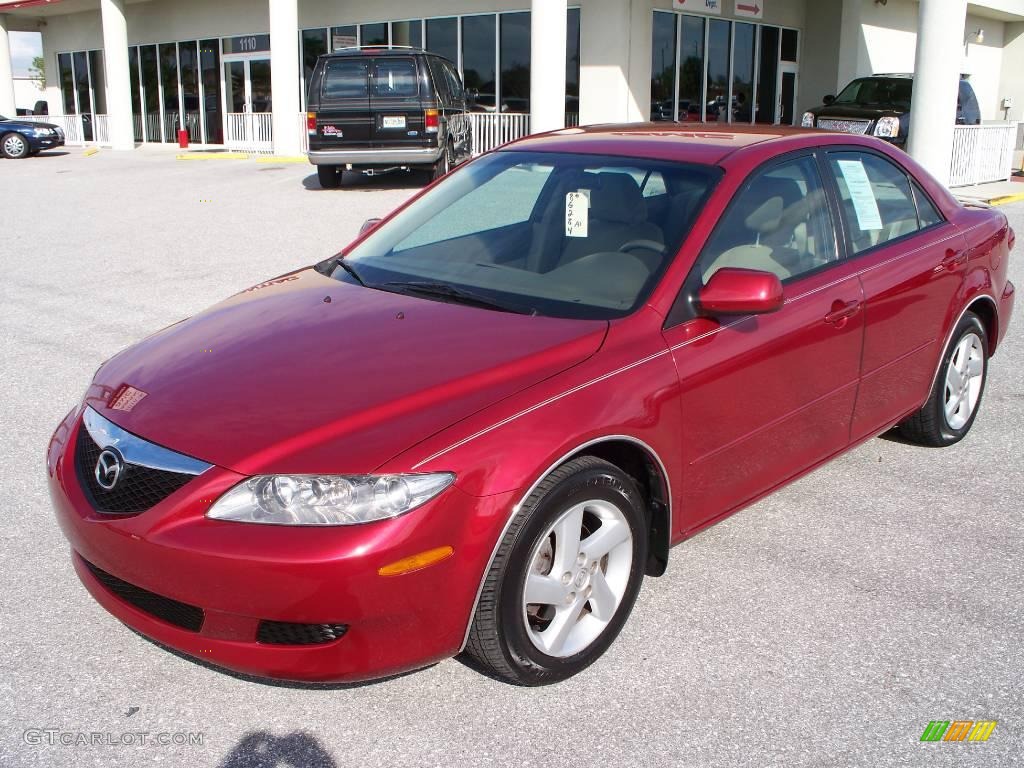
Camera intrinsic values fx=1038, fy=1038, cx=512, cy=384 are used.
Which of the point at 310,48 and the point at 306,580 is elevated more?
the point at 310,48

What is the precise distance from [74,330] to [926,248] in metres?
6.03

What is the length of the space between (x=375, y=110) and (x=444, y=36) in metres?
7.12

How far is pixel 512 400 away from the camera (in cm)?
304

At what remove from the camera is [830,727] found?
3039 mm

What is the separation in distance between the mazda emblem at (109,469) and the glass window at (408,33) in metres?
21.7

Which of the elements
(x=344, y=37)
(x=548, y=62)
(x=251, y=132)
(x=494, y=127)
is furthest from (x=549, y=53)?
(x=251, y=132)

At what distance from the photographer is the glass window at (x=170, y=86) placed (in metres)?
29.2

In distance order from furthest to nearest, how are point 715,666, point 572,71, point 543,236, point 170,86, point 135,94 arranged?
point 135,94, point 170,86, point 572,71, point 543,236, point 715,666

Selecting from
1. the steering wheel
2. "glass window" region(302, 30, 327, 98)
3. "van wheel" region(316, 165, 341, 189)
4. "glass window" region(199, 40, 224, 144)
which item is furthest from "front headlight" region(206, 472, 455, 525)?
"glass window" region(199, 40, 224, 144)

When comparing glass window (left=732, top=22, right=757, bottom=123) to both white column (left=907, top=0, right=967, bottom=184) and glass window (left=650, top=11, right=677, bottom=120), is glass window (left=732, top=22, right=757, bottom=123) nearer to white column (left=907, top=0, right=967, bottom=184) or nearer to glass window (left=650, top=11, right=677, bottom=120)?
glass window (left=650, top=11, right=677, bottom=120)

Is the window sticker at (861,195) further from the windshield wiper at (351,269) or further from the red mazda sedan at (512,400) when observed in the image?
the windshield wiper at (351,269)

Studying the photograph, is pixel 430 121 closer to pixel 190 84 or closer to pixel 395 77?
pixel 395 77

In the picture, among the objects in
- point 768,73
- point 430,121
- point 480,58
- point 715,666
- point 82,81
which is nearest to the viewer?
point 715,666

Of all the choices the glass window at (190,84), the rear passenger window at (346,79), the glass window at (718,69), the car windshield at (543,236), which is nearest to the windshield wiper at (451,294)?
the car windshield at (543,236)
